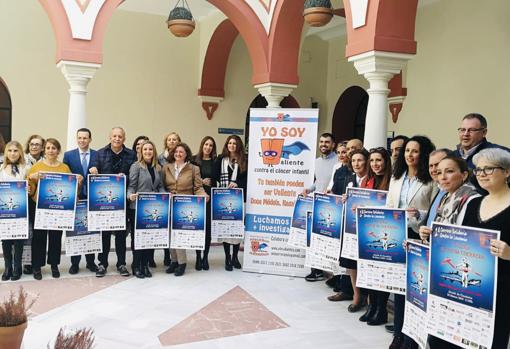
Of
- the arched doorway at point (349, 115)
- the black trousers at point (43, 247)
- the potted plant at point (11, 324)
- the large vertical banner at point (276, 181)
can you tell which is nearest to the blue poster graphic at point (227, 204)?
the large vertical banner at point (276, 181)

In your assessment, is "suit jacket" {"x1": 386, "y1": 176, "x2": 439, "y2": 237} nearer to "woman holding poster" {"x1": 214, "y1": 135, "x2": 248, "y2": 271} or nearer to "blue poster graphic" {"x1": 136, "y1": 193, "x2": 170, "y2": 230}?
"woman holding poster" {"x1": 214, "y1": 135, "x2": 248, "y2": 271}

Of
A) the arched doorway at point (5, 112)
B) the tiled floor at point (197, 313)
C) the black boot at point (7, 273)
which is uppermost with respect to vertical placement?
the arched doorway at point (5, 112)

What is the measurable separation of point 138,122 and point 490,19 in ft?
20.9

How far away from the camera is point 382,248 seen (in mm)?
3365

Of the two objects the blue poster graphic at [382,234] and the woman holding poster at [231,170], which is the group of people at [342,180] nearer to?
the woman holding poster at [231,170]

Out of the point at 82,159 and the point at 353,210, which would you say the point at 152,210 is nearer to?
the point at 82,159

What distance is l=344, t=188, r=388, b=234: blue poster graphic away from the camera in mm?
3823

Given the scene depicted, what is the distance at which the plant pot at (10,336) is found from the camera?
5.20ft

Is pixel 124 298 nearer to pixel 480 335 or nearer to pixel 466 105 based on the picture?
pixel 480 335

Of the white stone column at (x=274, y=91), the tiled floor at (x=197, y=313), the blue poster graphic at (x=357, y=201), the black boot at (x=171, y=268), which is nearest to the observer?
the tiled floor at (x=197, y=313)

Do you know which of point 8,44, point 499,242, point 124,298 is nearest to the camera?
point 499,242

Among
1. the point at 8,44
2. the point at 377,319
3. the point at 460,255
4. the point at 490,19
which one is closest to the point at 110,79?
the point at 8,44

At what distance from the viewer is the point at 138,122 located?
31.6ft

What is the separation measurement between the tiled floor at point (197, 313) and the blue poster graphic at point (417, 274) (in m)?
0.82
